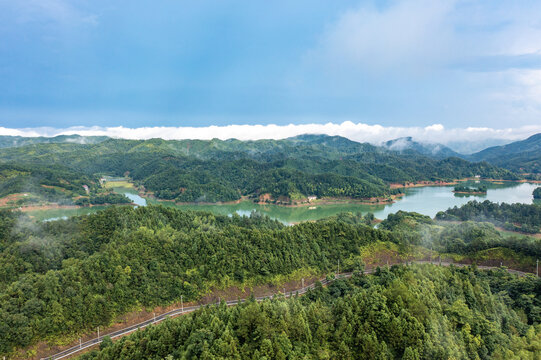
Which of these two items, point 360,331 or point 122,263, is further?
point 122,263

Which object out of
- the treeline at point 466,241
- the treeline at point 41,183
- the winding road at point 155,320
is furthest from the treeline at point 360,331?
the treeline at point 41,183

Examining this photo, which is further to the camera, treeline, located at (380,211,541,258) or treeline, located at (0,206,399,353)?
treeline, located at (380,211,541,258)

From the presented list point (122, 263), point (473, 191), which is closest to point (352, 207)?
point (473, 191)

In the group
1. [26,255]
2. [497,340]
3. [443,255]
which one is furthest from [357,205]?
[26,255]

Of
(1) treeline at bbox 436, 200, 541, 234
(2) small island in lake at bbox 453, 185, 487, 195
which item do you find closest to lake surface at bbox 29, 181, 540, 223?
(2) small island in lake at bbox 453, 185, 487, 195

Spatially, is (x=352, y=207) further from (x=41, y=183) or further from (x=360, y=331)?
(x=41, y=183)

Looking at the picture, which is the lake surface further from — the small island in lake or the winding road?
the winding road
